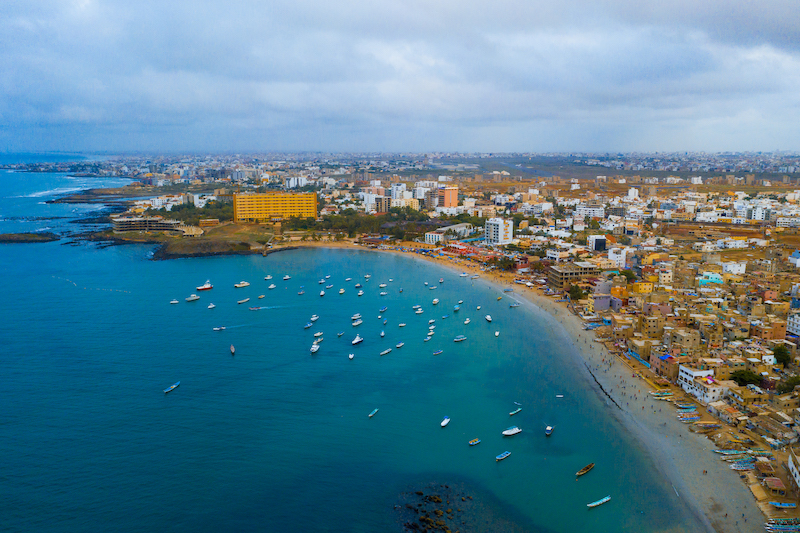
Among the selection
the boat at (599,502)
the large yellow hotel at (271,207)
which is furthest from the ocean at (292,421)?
the large yellow hotel at (271,207)

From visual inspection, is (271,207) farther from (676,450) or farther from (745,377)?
(676,450)

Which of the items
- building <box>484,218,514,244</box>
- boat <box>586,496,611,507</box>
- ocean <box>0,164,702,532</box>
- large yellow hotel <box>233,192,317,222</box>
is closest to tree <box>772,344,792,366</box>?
ocean <box>0,164,702,532</box>

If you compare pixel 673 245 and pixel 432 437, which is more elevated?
pixel 673 245

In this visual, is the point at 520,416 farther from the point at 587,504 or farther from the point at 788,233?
the point at 788,233

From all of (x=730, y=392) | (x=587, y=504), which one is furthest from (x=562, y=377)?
(x=587, y=504)

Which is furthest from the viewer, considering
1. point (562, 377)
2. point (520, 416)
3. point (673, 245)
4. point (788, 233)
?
point (788, 233)

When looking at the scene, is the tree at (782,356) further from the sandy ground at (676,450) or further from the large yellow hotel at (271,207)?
the large yellow hotel at (271,207)

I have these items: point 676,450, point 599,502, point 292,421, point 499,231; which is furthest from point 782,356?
point 499,231
